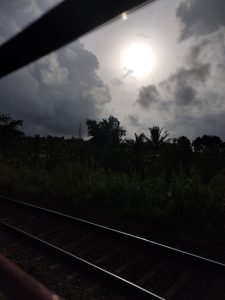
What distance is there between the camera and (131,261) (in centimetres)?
602

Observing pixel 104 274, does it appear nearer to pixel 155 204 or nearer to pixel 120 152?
pixel 155 204

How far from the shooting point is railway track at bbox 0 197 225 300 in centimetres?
493

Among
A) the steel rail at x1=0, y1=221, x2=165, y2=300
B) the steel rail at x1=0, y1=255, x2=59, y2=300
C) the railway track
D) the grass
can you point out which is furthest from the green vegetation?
the steel rail at x1=0, y1=255, x2=59, y2=300

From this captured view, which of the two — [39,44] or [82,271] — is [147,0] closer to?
[39,44]

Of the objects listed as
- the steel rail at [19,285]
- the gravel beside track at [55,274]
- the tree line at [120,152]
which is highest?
the tree line at [120,152]

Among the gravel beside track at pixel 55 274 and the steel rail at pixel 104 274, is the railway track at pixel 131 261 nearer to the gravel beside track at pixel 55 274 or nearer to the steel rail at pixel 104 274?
the steel rail at pixel 104 274

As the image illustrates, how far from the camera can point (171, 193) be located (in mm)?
9391

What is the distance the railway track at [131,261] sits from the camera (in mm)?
4930

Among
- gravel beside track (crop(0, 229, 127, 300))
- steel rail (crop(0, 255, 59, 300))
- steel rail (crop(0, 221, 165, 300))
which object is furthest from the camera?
gravel beside track (crop(0, 229, 127, 300))

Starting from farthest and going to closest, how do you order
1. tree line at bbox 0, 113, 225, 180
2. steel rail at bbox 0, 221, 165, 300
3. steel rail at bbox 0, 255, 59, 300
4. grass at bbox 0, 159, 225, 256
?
tree line at bbox 0, 113, 225, 180
grass at bbox 0, 159, 225, 256
steel rail at bbox 0, 221, 165, 300
steel rail at bbox 0, 255, 59, 300

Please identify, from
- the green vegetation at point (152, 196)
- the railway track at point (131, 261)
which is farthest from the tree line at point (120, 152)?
the railway track at point (131, 261)

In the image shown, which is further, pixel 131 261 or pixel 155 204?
pixel 155 204

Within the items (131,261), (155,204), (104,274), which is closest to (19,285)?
(104,274)

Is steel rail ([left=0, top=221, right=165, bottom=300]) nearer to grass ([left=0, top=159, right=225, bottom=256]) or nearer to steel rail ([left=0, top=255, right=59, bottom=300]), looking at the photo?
grass ([left=0, top=159, right=225, bottom=256])
